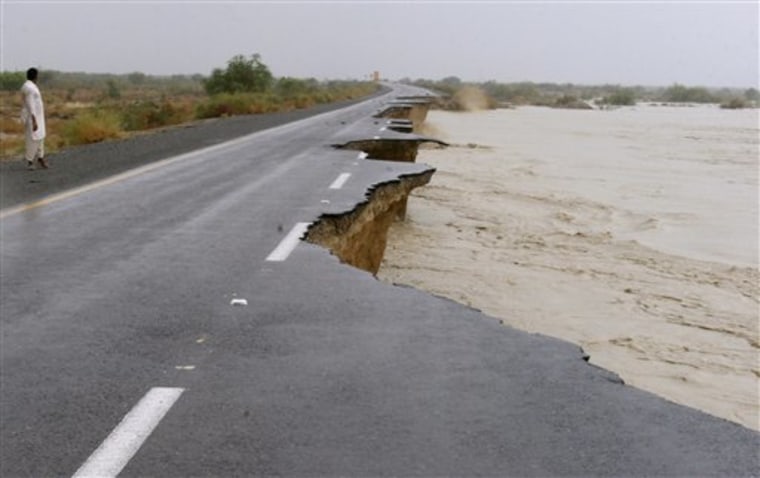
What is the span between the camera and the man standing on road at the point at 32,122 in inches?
569

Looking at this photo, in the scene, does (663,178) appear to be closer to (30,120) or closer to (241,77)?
(30,120)

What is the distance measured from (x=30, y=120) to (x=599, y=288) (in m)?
10.6

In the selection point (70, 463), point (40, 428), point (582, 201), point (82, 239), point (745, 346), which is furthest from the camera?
point (582, 201)

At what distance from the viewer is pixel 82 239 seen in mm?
8000

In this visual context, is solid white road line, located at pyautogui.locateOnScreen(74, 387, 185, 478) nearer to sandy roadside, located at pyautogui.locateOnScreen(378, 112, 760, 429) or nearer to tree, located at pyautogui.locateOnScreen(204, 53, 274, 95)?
sandy roadside, located at pyautogui.locateOnScreen(378, 112, 760, 429)

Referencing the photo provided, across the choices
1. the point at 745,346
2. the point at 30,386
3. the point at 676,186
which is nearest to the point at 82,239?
the point at 30,386

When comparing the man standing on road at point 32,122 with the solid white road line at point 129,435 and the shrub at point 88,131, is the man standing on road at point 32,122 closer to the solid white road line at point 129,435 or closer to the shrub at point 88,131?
the shrub at point 88,131

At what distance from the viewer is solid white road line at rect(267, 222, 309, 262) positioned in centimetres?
726

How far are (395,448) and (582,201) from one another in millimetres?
16982

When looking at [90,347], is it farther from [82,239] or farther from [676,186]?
[676,186]

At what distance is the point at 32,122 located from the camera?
1464 cm

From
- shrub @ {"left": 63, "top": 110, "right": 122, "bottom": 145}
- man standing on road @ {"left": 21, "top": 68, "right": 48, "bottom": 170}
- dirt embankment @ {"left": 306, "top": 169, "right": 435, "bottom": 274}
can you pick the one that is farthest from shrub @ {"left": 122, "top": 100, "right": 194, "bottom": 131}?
dirt embankment @ {"left": 306, "top": 169, "right": 435, "bottom": 274}

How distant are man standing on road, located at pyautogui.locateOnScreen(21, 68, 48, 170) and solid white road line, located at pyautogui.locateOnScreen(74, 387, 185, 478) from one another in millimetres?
11725

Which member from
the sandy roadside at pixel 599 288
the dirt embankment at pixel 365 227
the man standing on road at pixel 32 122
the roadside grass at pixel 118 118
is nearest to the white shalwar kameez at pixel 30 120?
the man standing on road at pixel 32 122
